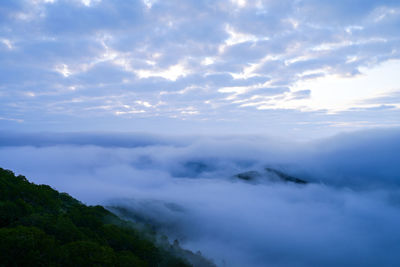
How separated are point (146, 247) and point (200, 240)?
12449 centimetres

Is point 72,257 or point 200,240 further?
point 200,240

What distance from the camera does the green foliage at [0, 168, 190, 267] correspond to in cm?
1281

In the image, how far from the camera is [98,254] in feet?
49.2

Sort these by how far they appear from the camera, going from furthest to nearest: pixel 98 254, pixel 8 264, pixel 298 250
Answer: pixel 298 250, pixel 98 254, pixel 8 264

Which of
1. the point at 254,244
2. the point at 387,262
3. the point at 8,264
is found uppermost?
the point at 8,264

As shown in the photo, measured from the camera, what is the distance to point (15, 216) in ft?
58.3

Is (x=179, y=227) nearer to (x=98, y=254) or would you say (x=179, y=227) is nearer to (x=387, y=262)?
(x=98, y=254)

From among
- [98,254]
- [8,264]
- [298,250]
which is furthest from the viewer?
[298,250]

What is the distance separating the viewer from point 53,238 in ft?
47.4

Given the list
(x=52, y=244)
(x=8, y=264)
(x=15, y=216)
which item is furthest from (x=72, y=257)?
(x=15, y=216)

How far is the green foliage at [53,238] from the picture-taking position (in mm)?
12812

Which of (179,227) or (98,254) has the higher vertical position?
(98,254)

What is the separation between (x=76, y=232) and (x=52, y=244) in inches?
167

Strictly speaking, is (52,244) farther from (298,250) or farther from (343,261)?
(343,261)
